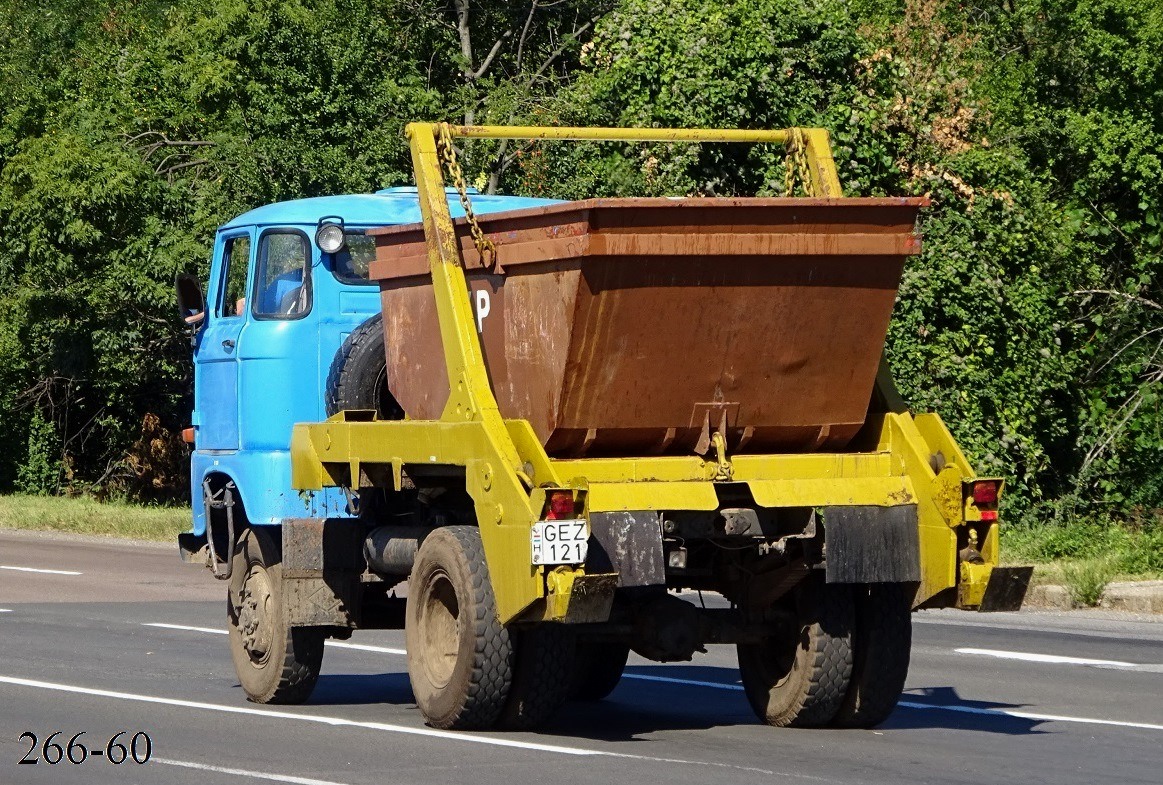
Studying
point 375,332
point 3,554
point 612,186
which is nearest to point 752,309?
point 375,332

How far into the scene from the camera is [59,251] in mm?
30203

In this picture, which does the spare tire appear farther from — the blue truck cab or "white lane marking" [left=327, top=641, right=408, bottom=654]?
"white lane marking" [left=327, top=641, right=408, bottom=654]

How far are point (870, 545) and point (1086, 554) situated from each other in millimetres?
11006

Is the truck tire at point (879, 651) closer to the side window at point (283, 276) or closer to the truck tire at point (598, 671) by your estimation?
the truck tire at point (598, 671)

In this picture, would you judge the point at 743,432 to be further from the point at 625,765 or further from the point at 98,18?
the point at 98,18

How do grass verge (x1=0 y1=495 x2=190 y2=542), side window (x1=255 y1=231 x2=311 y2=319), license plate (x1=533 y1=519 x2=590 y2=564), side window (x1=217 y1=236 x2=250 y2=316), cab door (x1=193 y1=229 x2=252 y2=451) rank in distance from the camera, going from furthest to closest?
grass verge (x1=0 y1=495 x2=190 y2=542)
side window (x1=217 y1=236 x2=250 y2=316)
cab door (x1=193 y1=229 x2=252 y2=451)
side window (x1=255 y1=231 x2=311 y2=319)
license plate (x1=533 y1=519 x2=590 y2=564)

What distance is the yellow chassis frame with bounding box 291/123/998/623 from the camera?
8.30m

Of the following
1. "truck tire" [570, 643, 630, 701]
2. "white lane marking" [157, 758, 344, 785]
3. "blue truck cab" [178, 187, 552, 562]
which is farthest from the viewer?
"blue truck cab" [178, 187, 552, 562]

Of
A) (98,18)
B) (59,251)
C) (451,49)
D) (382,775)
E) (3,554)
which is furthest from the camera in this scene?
(98,18)

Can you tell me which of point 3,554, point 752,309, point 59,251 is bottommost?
point 3,554

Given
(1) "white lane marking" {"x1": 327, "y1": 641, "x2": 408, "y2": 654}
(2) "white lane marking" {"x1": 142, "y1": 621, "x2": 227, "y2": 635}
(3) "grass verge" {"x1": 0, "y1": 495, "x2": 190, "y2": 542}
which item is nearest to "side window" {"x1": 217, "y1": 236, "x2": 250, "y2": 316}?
(1) "white lane marking" {"x1": 327, "y1": 641, "x2": 408, "y2": 654}

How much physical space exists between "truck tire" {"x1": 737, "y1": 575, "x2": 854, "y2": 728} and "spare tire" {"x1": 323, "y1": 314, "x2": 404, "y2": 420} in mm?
2406

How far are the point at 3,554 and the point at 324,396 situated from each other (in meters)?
15.2

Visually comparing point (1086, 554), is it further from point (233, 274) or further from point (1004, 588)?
point (1004, 588)
